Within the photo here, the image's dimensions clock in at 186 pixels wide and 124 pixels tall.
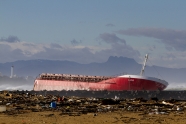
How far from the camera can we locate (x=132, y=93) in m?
57.2

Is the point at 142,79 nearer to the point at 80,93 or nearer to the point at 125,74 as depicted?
the point at 125,74

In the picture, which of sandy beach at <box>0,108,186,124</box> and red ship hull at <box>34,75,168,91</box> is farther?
red ship hull at <box>34,75,168,91</box>

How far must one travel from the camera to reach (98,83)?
7038 centimetres

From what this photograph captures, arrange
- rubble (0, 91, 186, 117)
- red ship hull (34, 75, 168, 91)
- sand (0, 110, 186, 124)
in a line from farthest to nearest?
red ship hull (34, 75, 168, 91) < rubble (0, 91, 186, 117) < sand (0, 110, 186, 124)

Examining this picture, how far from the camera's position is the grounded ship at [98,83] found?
66.2m

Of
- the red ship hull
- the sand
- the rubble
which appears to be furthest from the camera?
the red ship hull

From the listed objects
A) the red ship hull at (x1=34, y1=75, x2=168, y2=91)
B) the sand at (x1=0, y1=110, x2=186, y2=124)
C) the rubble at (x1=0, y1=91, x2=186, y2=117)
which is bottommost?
the sand at (x1=0, y1=110, x2=186, y2=124)

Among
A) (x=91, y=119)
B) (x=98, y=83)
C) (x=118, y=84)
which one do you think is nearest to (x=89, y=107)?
(x=91, y=119)

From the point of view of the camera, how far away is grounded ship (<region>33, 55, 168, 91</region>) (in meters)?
66.2

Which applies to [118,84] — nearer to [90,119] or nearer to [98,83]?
[98,83]

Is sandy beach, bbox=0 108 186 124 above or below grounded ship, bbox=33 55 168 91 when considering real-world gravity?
below

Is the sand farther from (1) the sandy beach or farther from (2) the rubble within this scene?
Answer: (2) the rubble

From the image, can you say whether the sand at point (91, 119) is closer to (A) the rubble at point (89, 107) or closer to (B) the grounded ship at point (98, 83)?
(A) the rubble at point (89, 107)

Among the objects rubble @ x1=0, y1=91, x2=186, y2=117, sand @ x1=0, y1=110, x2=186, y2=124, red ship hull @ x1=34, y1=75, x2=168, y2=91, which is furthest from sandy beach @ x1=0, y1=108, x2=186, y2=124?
red ship hull @ x1=34, y1=75, x2=168, y2=91
